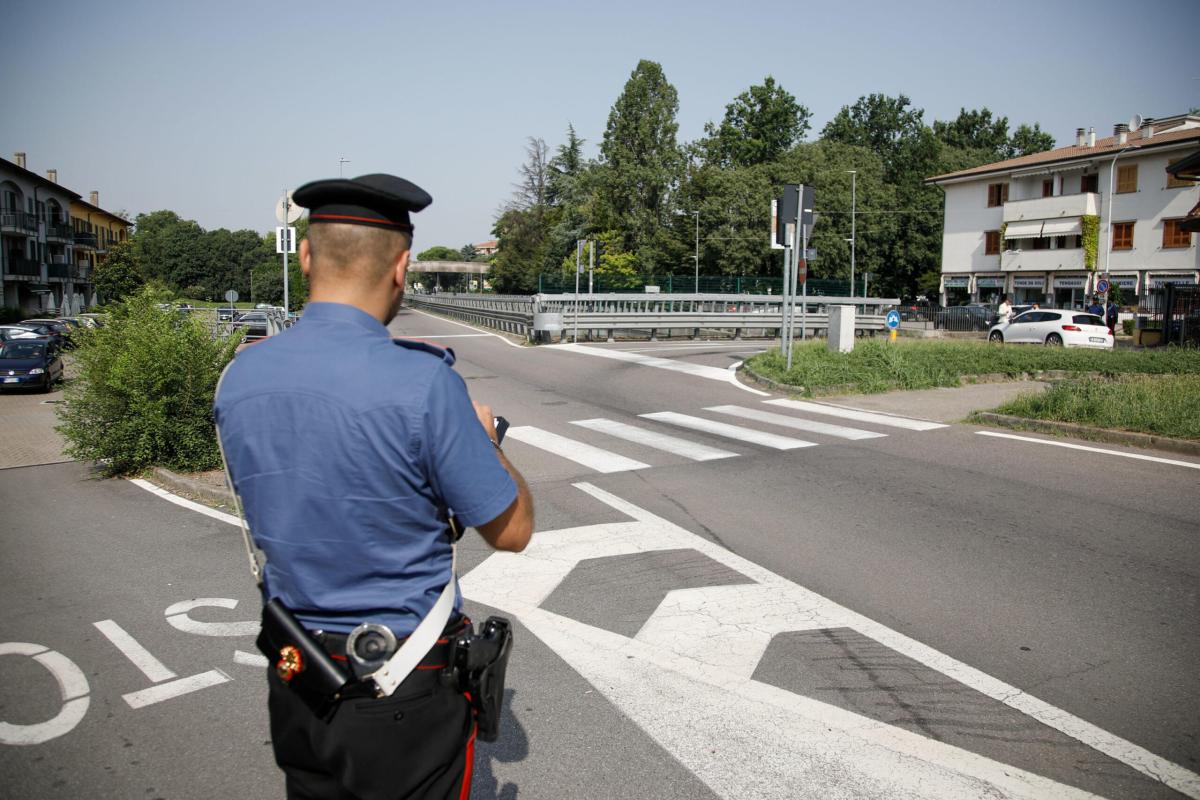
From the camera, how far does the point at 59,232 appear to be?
71.2 meters

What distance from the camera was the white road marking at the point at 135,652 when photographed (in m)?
4.33

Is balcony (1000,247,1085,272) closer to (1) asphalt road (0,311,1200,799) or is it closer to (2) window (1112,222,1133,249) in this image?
(2) window (1112,222,1133,249)

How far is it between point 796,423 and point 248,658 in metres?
8.89

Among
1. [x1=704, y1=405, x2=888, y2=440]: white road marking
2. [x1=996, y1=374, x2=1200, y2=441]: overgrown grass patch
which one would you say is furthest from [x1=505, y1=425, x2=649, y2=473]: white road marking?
[x1=996, y1=374, x2=1200, y2=441]: overgrown grass patch

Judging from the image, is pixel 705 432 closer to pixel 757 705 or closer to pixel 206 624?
pixel 206 624

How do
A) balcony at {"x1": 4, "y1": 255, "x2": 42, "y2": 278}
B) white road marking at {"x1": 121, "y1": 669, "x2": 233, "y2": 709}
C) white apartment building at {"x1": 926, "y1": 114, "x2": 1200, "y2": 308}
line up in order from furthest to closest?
balcony at {"x1": 4, "y1": 255, "x2": 42, "y2": 278}
white apartment building at {"x1": 926, "y1": 114, "x2": 1200, "y2": 308}
white road marking at {"x1": 121, "y1": 669, "x2": 233, "y2": 709}

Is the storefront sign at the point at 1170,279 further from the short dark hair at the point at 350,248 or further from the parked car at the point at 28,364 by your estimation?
the short dark hair at the point at 350,248

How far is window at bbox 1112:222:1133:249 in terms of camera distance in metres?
47.7

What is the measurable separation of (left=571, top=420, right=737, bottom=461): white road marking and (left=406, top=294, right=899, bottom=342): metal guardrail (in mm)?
13805

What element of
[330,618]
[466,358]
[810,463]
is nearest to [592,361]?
[466,358]

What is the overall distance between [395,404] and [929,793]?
260 cm

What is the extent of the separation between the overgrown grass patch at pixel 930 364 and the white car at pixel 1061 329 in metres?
7.22

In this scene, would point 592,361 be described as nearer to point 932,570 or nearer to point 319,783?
point 932,570

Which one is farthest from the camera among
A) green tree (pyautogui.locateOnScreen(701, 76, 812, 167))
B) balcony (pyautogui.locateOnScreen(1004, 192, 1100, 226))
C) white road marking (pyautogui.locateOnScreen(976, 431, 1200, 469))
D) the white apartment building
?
green tree (pyautogui.locateOnScreen(701, 76, 812, 167))
